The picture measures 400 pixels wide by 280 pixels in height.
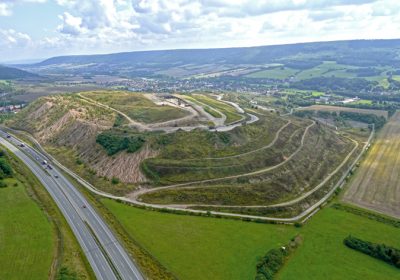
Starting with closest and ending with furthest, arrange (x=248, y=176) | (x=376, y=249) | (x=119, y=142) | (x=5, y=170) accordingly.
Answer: (x=376, y=249), (x=248, y=176), (x=5, y=170), (x=119, y=142)

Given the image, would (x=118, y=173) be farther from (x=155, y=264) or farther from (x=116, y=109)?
(x=116, y=109)

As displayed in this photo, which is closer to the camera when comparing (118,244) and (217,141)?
(118,244)

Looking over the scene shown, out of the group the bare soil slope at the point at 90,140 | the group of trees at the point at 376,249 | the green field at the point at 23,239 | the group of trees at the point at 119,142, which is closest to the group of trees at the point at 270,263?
the group of trees at the point at 376,249

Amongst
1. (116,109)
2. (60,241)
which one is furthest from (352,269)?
(116,109)

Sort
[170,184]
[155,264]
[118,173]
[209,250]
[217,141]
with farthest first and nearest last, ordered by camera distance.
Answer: [217,141] < [118,173] < [170,184] < [209,250] < [155,264]

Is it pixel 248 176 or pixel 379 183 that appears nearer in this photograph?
pixel 248 176

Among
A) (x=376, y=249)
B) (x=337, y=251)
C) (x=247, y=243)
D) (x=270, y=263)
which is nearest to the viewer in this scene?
(x=270, y=263)

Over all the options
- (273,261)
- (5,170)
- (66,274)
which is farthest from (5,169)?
(273,261)

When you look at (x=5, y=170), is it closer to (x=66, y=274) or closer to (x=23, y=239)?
(x=23, y=239)
